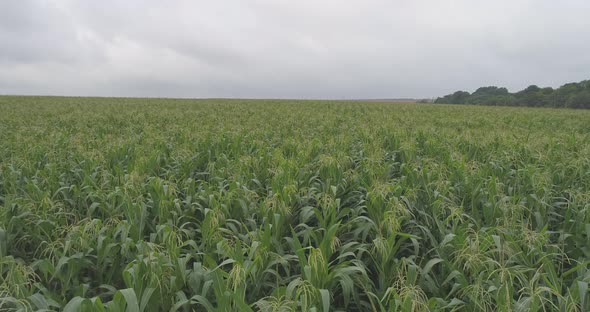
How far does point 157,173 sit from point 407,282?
202 inches

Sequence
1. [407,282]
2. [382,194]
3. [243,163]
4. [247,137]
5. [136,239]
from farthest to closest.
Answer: [247,137]
[243,163]
[382,194]
[136,239]
[407,282]

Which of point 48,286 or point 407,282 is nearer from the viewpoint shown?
point 407,282

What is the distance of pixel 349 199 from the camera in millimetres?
5008

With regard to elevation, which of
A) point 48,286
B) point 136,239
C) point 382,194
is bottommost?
point 48,286

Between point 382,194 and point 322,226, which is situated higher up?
point 382,194

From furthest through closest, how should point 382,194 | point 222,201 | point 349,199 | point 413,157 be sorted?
point 413,157, point 349,199, point 222,201, point 382,194

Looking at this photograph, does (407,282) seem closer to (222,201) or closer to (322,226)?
(322,226)

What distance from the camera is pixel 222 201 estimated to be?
14.7ft

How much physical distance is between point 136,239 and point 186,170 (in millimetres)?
2931

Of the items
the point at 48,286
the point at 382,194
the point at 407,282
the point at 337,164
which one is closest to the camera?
the point at 407,282

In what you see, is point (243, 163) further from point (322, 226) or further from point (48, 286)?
point (48, 286)

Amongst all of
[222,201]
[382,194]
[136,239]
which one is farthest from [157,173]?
[382,194]

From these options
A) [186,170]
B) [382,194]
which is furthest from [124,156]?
[382,194]

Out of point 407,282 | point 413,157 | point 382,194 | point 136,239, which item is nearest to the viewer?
point 407,282
